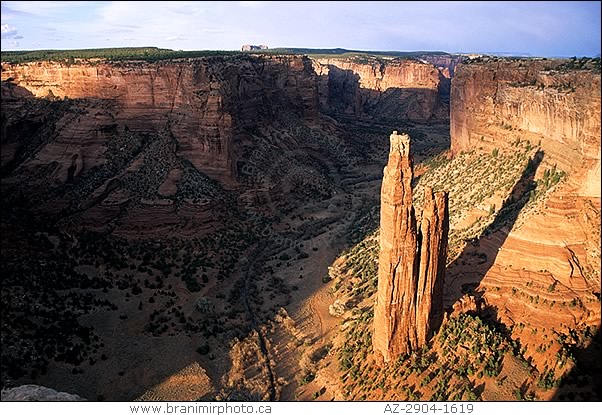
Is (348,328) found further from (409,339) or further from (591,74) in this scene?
(591,74)

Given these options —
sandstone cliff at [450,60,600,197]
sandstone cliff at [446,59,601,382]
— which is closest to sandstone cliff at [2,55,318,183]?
sandstone cliff at [450,60,600,197]

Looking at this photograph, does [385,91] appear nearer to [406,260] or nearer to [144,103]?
[144,103]

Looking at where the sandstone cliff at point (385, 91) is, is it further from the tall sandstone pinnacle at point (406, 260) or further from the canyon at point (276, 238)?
the tall sandstone pinnacle at point (406, 260)

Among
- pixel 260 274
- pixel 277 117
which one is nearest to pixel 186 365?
pixel 260 274

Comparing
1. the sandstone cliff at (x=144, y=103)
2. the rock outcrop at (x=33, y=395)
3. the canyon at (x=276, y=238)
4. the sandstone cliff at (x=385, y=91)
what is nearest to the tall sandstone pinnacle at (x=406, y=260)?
the canyon at (x=276, y=238)

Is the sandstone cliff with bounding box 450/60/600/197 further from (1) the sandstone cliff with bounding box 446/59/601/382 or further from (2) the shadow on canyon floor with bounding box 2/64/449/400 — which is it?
(2) the shadow on canyon floor with bounding box 2/64/449/400

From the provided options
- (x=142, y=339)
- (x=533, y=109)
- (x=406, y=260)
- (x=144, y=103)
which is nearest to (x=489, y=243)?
(x=406, y=260)

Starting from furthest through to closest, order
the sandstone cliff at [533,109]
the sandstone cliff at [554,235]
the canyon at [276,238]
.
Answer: the sandstone cliff at [533,109]
the canyon at [276,238]
the sandstone cliff at [554,235]

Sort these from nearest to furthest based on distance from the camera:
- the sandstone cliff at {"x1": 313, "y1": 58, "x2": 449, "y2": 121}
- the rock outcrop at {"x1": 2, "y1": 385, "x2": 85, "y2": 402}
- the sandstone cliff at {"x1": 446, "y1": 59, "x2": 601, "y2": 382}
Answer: the rock outcrop at {"x1": 2, "y1": 385, "x2": 85, "y2": 402}
the sandstone cliff at {"x1": 446, "y1": 59, "x2": 601, "y2": 382}
the sandstone cliff at {"x1": 313, "y1": 58, "x2": 449, "y2": 121}
